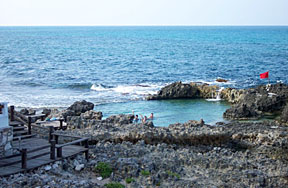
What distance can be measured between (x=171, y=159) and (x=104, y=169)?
131 inches

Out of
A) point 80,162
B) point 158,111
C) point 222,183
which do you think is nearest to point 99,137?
point 80,162

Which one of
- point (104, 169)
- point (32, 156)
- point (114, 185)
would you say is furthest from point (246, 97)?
point (32, 156)

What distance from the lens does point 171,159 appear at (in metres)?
16.6

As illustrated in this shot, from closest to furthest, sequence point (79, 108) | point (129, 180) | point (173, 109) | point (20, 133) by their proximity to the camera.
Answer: point (129, 180) → point (20, 133) → point (79, 108) → point (173, 109)

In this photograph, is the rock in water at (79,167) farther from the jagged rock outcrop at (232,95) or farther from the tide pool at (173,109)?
the jagged rock outcrop at (232,95)

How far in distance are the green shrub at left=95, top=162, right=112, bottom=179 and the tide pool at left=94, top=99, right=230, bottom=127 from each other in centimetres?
1439

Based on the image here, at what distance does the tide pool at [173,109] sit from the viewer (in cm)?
3163

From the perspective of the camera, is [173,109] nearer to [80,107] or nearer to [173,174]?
[80,107]

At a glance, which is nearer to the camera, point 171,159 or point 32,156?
point 32,156

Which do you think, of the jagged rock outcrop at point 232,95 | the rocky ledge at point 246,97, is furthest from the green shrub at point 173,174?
the jagged rock outcrop at point 232,95

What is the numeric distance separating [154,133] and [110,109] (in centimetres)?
1540

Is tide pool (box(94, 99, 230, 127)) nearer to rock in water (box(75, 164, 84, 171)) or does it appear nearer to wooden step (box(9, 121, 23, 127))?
wooden step (box(9, 121, 23, 127))

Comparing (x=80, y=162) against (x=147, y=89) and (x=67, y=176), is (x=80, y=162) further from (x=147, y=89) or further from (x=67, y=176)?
(x=147, y=89)

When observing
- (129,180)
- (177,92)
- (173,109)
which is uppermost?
(129,180)
